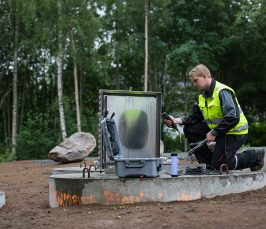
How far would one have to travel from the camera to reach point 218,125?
7281mm

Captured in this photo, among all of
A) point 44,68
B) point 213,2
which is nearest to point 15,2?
point 44,68

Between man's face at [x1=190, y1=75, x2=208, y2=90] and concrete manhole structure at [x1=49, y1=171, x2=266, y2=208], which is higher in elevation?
man's face at [x1=190, y1=75, x2=208, y2=90]

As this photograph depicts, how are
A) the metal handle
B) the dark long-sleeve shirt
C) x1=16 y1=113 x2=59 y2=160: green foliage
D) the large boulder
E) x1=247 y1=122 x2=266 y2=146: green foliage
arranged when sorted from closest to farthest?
the metal handle, the dark long-sleeve shirt, the large boulder, x1=16 y1=113 x2=59 y2=160: green foliage, x1=247 y1=122 x2=266 y2=146: green foliage

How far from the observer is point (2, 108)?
30375 mm

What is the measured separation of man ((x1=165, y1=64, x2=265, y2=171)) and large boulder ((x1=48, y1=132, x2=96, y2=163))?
28.1 feet

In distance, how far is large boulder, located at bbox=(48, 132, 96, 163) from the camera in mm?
16344

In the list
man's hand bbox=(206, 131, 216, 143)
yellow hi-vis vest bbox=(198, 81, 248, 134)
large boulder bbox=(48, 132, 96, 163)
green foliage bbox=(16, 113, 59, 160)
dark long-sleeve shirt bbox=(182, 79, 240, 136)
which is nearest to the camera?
dark long-sleeve shirt bbox=(182, 79, 240, 136)

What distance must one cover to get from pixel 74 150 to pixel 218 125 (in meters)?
9.48

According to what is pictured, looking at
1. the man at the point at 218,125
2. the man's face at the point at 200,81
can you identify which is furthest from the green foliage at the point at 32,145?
the man's face at the point at 200,81

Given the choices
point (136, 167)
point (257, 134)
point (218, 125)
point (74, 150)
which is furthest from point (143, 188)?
point (257, 134)

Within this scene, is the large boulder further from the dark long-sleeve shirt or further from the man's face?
the dark long-sleeve shirt

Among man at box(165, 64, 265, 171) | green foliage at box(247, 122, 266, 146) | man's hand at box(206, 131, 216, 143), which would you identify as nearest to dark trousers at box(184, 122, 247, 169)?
man at box(165, 64, 265, 171)

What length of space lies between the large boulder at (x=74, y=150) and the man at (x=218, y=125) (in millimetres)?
8577

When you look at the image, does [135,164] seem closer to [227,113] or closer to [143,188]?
[143,188]
